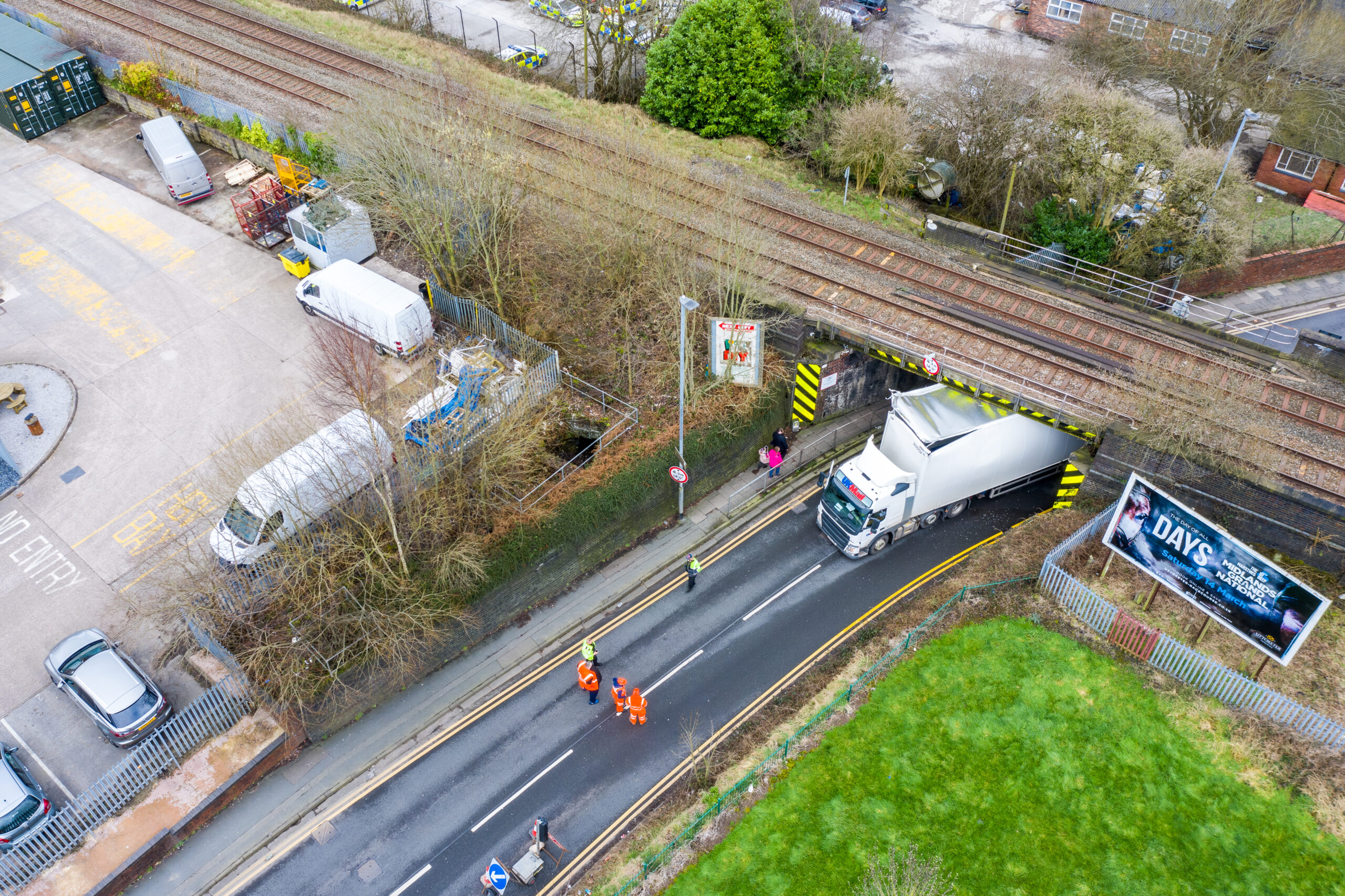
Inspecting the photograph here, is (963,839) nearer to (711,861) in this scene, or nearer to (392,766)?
(711,861)

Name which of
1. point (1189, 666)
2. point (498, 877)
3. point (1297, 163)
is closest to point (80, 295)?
point (498, 877)

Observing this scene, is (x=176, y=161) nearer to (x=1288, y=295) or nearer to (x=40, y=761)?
(x=40, y=761)

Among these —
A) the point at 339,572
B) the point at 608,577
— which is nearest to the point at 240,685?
the point at 339,572

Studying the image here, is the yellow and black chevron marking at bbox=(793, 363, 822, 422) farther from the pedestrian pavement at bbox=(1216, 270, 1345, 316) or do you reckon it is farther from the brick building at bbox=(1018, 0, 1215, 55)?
the brick building at bbox=(1018, 0, 1215, 55)

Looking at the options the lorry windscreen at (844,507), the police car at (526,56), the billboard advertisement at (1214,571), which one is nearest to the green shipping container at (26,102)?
the police car at (526,56)

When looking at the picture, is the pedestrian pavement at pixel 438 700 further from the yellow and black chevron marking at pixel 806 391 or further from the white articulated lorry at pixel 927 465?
the white articulated lorry at pixel 927 465

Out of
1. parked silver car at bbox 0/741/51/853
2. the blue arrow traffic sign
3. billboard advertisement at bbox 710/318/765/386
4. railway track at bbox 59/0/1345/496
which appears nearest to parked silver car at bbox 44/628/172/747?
parked silver car at bbox 0/741/51/853

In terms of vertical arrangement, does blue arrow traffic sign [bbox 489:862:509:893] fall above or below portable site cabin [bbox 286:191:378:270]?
below
